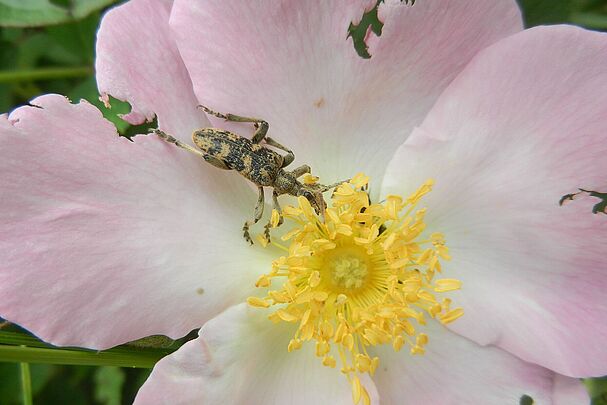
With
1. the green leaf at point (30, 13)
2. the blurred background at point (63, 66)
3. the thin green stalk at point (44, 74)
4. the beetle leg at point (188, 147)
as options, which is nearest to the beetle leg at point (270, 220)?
the beetle leg at point (188, 147)

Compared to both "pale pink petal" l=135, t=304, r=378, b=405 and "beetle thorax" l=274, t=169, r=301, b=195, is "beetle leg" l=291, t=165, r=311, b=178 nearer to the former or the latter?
"beetle thorax" l=274, t=169, r=301, b=195

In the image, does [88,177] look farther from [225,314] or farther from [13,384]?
[13,384]

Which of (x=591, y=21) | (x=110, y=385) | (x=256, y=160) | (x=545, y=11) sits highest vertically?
(x=591, y=21)

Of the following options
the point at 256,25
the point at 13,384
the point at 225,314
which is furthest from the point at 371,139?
the point at 13,384

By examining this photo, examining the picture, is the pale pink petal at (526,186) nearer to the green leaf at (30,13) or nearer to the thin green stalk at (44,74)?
the green leaf at (30,13)

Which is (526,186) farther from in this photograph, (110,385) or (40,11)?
(110,385)

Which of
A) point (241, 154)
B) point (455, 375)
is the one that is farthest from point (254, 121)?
point (455, 375)

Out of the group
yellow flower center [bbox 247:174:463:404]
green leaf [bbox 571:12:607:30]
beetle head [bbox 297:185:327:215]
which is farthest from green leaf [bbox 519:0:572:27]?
beetle head [bbox 297:185:327:215]
